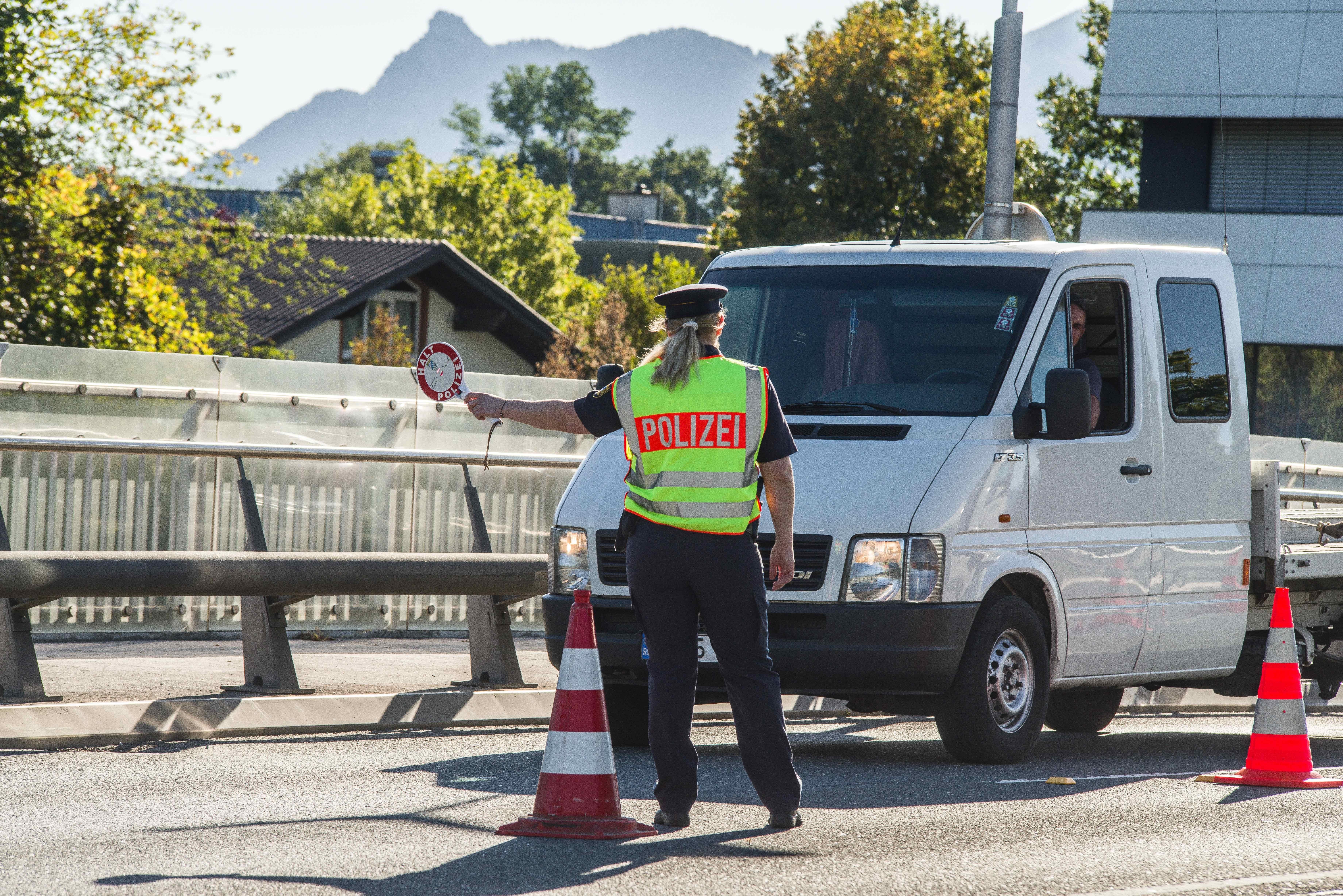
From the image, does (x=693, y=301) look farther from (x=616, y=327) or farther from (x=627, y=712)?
(x=616, y=327)

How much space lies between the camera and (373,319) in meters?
43.6

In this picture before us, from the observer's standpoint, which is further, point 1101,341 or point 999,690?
point 1101,341

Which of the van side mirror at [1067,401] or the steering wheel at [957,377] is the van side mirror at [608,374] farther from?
the van side mirror at [1067,401]

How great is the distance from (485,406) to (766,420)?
3.66ft

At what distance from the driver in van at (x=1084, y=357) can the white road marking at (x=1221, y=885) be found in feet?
10.3

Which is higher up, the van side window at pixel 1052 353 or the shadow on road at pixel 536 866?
the van side window at pixel 1052 353

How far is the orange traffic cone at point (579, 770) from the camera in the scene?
20.0 ft

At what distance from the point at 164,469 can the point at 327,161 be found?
114 metres

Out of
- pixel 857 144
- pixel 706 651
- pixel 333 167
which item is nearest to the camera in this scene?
pixel 706 651

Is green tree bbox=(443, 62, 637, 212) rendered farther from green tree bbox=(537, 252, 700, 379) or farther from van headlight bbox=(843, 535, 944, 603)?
van headlight bbox=(843, 535, 944, 603)

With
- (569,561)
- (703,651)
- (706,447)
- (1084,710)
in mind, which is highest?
(706,447)

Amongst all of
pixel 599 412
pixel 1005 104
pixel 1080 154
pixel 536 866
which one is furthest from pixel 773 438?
pixel 1080 154

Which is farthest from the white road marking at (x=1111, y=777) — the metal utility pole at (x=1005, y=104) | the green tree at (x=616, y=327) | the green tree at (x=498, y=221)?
the green tree at (x=498, y=221)

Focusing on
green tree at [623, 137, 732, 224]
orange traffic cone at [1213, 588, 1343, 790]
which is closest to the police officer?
orange traffic cone at [1213, 588, 1343, 790]
